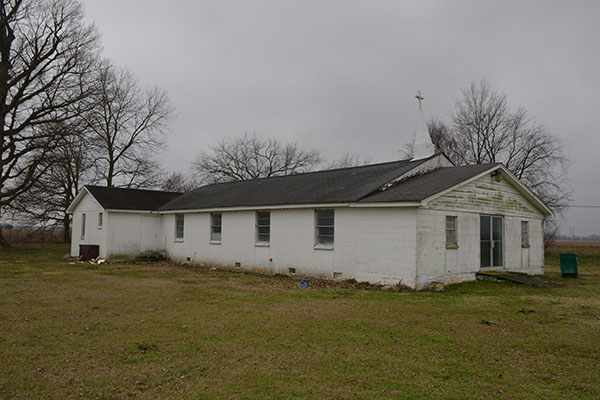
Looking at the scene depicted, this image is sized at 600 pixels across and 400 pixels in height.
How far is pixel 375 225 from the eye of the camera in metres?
13.8

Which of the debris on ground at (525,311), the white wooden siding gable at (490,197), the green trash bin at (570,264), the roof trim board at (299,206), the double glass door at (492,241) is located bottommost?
the debris on ground at (525,311)

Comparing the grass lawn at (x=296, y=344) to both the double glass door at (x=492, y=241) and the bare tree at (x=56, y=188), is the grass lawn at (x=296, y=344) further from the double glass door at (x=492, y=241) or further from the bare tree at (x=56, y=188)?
the bare tree at (x=56, y=188)

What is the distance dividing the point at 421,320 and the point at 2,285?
1234 cm

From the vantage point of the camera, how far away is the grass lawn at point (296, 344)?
4.93 metres

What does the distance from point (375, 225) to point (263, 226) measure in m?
6.11

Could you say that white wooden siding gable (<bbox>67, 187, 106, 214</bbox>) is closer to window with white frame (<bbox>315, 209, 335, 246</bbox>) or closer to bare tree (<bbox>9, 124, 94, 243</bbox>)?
bare tree (<bbox>9, 124, 94, 243</bbox>)

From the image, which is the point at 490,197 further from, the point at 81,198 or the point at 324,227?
the point at 81,198

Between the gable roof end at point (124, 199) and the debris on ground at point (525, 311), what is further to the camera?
the gable roof end at point (124, 199)

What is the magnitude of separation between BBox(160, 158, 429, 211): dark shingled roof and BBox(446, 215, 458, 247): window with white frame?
2581mm

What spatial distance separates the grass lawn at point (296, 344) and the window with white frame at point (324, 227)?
12.3ft

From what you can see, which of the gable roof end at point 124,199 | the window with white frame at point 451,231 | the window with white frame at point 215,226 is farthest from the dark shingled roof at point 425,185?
the gable roof end at point 124,199

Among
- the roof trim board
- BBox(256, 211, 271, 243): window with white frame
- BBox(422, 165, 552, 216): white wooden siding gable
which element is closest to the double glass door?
BBox(422, 165, 552, 216): white wooden siding gable

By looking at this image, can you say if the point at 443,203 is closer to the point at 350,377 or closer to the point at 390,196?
the point at 390,196

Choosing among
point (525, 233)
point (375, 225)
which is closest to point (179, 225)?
point (375, 225)
